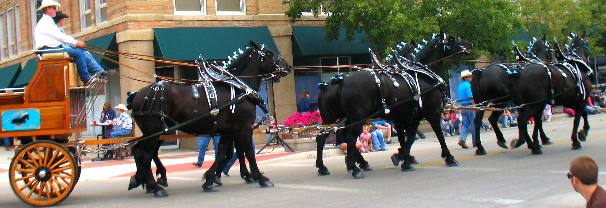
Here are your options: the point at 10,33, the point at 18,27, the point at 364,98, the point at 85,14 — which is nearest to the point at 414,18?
the point at 364,98

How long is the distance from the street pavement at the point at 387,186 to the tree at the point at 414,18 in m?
6.75

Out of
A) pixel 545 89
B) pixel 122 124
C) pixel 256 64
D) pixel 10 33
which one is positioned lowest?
pixel 122 124

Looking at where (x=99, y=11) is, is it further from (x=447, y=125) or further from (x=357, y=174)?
(x=357, y=174)

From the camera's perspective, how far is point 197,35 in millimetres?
21172

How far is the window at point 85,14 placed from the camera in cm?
2420

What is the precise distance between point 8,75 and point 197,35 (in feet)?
42.6

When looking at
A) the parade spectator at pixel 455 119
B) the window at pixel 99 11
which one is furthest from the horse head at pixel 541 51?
the window at pixel 99 11

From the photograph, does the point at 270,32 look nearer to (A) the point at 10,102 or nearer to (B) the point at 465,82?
(B) the point at 465,82

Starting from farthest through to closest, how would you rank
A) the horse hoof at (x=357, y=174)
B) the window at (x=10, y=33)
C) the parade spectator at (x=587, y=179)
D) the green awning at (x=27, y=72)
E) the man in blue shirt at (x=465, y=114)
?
1. the window at (x=10, y=33)
2. the green awning at (x=27, y=72)
3. the man in blue shirt at (x=465, y=114)
4. the horse hoof at (x=357, y=174)
5. the parade spectator at (x=587, y=179)

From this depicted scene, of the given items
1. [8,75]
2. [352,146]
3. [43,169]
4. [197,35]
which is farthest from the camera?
[8,75]

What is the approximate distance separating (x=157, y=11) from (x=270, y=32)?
155 inches

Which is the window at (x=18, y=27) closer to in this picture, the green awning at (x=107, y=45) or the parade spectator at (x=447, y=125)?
the green awning at (x=107, y=45)

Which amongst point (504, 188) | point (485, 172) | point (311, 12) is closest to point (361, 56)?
point (311, 12)

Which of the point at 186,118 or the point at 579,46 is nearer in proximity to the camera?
the point at 186,118
